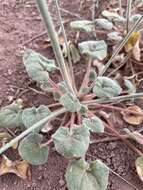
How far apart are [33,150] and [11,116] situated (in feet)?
0.48

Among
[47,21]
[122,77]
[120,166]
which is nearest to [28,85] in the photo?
[122,77]

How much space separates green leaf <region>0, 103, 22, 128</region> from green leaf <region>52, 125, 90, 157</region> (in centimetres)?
17

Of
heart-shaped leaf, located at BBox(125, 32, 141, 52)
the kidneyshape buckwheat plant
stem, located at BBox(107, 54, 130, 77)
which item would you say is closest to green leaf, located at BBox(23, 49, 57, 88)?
the kidneyshape buckwheat plant

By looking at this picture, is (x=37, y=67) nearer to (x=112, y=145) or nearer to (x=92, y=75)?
(x=92, y=75)

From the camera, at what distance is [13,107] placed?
49.3 inches

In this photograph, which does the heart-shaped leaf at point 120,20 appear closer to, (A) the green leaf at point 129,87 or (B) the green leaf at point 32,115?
(A) the green leaf at point 129,87

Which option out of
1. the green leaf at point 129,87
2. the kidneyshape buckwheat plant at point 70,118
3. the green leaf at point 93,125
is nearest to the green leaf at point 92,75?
the kidneyshape buckwheat plant at point 70,118

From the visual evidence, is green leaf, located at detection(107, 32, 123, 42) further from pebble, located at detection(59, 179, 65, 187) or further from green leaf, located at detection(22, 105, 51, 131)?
pebble, located at detection(59, 179, 65, 187)

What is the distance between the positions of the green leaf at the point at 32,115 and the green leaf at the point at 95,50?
0.24 metres

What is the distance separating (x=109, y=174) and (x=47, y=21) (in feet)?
1.89

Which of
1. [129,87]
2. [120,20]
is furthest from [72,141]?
[120,20]

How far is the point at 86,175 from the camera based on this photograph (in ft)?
3.61

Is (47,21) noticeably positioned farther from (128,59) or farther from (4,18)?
(4,18)

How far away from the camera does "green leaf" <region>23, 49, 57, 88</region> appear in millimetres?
1239
